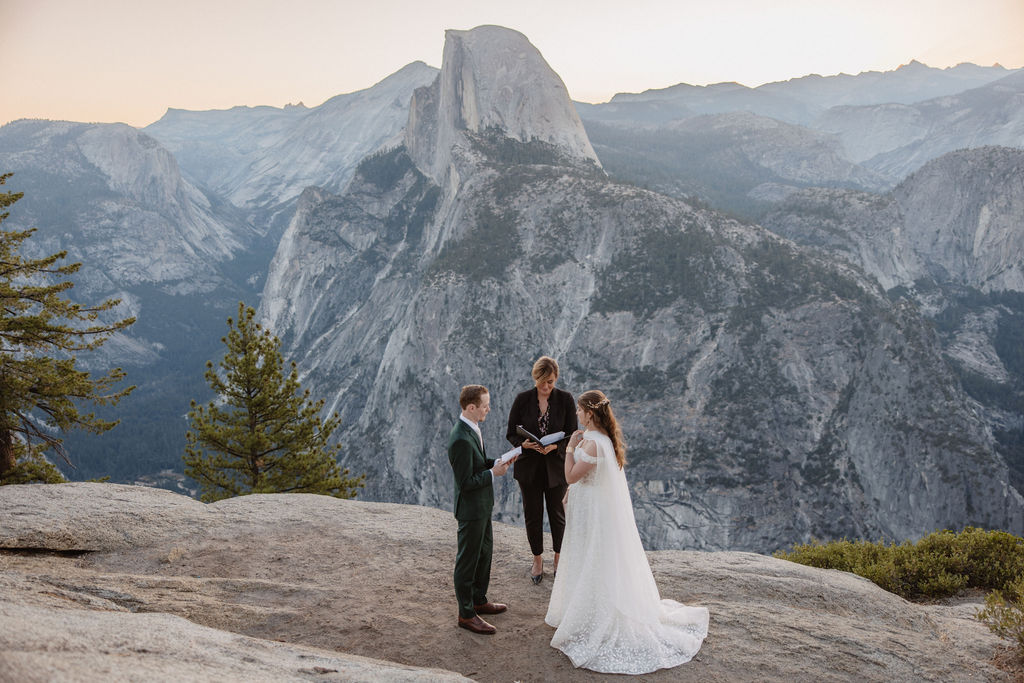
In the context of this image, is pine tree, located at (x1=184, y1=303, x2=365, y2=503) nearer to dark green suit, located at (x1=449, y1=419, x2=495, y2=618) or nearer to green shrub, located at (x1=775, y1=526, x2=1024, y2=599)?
dark green suit, located at (x1=449, y1=419, x2=495, y2=618)

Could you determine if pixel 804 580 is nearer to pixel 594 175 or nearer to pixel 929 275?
pixel 594 175

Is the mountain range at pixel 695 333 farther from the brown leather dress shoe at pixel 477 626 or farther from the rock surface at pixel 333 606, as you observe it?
the brown leather dress shoe at pixel 477 626

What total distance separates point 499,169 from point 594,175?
16.2 m

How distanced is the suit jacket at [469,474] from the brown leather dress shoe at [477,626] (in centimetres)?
142

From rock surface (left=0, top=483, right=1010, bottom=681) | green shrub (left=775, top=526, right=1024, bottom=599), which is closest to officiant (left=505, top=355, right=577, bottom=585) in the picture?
rock surface (left=0, top=483, right=1010, bottom=681)

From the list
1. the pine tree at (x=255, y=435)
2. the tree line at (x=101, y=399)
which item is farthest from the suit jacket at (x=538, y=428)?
the pine tree at (x=255, y=435)

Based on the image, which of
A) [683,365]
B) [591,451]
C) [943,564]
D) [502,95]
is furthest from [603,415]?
[502,95]

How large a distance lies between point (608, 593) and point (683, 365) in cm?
7079

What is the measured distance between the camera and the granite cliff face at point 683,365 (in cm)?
6469

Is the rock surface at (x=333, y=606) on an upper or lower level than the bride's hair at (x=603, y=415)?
lower

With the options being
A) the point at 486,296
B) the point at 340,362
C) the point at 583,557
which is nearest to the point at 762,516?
the point at 486,296

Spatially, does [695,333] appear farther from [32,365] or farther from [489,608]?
[489,608]

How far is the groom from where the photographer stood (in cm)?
763

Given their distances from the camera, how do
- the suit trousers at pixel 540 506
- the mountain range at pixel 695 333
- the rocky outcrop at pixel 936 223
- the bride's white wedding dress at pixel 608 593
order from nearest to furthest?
the bride's white wedding dress at pixel 608 593, the suit trousers at pixel 540 506, the mountain range at pixel 695 333, the rocky outcrop at pixel 936 223
